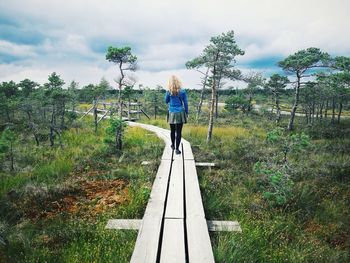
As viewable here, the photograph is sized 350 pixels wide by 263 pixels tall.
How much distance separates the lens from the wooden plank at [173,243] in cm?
289

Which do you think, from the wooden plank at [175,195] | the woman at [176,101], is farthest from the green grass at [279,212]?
the woman at [176,101]

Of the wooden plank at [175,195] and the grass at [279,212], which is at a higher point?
the wooden plank at [175,195]

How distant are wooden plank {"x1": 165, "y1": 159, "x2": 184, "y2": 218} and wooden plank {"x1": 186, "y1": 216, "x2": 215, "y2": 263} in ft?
0.96

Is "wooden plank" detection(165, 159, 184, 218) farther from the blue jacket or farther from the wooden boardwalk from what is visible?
the blue jacket

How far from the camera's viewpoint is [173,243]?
3.19 m

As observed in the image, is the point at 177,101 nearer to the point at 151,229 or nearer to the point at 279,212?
the point at 279,212

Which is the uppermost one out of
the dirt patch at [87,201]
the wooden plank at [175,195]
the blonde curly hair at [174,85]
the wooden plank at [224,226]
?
the blonde curly hair at [174,85]

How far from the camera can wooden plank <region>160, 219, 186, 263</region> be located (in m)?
2.89

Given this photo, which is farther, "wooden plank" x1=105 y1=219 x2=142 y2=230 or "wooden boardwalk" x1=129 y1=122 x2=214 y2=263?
"wooden plank" x1=105 y1=219 x2=142 y2=230

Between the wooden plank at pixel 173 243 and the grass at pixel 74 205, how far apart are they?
1.90ft

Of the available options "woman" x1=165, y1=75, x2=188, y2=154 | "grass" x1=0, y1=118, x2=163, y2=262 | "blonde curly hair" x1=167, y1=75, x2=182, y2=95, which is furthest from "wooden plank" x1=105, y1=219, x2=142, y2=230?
"blonde curly hair" x1=167, y1=75, x2=182, y2=95

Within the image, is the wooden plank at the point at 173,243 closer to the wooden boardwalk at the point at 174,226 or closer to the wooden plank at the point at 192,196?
the wooden boardwalk at the point at 174,226

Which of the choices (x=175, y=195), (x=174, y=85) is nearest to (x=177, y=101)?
(x=174, y=85)

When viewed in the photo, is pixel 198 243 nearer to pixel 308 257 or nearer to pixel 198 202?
pixel 198 202
